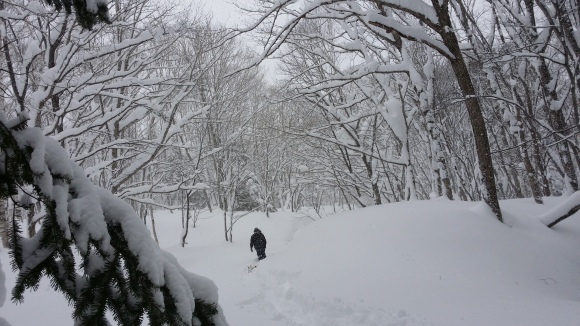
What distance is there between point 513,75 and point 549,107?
196 centimetres

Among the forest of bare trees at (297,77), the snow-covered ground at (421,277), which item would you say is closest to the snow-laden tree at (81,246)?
the forest of bare trees at (297,77)

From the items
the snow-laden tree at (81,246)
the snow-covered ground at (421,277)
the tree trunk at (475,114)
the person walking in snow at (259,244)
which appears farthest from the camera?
the person walking in snow at (259,244)

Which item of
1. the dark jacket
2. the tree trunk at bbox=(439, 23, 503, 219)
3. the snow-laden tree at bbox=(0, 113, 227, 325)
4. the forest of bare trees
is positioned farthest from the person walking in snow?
the snow-laden tree at bbox=(0, 113, 227, 325)

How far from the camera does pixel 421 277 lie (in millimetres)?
5074

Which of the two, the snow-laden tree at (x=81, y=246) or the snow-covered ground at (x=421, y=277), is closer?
the snow-laden tree at (x=81, y=246)

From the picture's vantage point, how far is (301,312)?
5.66 m

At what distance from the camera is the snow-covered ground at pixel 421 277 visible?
13.7 feet

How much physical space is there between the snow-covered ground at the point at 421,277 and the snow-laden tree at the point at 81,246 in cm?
262

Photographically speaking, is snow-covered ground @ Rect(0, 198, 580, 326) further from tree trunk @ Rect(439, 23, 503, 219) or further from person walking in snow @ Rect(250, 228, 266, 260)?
person walking in snow @ Rect(250, 228, 266, 260)

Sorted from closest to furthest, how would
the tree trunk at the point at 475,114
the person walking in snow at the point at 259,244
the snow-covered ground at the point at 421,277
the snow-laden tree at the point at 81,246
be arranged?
the snow-laden tree at the point at 81,246, the snow-covered ground at the point at 421,277, the tree trunk at the point at 475,114, the person walking in snow at the point at 259,244

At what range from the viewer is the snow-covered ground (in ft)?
13.7

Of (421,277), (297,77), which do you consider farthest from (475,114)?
(297,77)

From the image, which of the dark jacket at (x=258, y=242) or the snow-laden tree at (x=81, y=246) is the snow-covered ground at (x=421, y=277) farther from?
the dark jacket at (x=258, y=242)

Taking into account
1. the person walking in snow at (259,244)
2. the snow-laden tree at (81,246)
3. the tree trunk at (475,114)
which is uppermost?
the tree trunk at (475,114)
